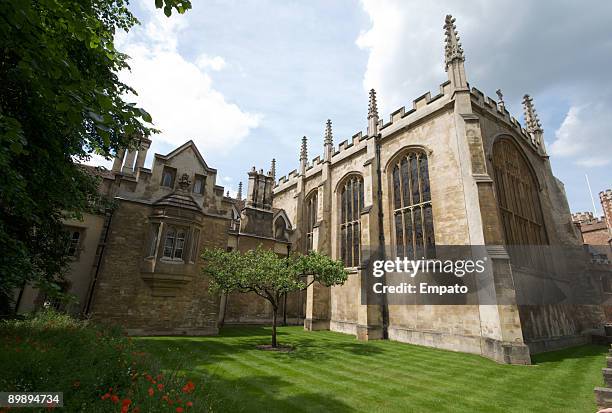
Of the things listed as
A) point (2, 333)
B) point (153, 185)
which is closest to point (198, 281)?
point (153, 185)

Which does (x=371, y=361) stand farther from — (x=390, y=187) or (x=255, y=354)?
(x=390, y=187)

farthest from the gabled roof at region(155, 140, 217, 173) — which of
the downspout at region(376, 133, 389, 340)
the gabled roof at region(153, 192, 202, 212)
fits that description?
the downspout at region(376, 133, 389, 340)

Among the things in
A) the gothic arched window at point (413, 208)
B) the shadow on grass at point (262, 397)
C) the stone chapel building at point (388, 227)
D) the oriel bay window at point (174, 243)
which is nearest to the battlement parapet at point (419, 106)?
the stone chapel building at point (388, 227)

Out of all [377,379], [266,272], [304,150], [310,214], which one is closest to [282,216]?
[310,214]

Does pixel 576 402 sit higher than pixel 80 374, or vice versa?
pixel 80 374

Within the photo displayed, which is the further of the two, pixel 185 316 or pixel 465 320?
pixel 185 316

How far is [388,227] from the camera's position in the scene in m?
18.6

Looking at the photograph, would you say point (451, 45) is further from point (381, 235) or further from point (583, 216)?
point (583, 216)

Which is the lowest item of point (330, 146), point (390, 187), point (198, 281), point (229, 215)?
point (198, 281)

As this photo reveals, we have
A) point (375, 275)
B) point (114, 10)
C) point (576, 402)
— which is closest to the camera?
point (576, 402)

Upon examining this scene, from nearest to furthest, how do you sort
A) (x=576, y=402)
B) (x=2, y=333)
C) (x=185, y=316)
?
(x=2, y=333) → (x=576, y=402) → (x=185, y=316)

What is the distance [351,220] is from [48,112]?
19.2m

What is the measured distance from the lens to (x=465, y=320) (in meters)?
13.8

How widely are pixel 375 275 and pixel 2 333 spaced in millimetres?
16117
